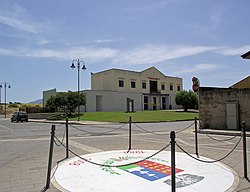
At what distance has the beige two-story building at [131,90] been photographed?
190 ft

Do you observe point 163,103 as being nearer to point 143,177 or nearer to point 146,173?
point 146,173

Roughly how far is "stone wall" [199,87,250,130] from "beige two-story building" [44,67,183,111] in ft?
104

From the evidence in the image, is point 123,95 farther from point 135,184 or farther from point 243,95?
point 135,184

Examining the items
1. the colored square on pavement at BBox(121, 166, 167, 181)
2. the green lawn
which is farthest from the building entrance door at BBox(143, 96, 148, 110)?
the colored square on pavement at BBox(121, 166, 167, 181)

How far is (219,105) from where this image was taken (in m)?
18.2

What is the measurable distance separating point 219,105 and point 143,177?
13.7 meters

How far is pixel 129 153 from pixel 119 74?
54349 millimetres

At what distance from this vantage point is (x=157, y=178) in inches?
231

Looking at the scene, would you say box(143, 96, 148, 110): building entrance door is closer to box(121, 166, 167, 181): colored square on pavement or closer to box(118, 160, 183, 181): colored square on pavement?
box(118, 160, 183, 181): colored square on pavement

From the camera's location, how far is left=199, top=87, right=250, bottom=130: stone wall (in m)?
17.1

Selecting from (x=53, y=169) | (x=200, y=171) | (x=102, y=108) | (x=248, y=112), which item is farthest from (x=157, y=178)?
(x=102, y=108)

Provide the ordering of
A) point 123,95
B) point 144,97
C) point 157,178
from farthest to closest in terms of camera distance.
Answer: point 144,97 → point 123,95 → point 157,178

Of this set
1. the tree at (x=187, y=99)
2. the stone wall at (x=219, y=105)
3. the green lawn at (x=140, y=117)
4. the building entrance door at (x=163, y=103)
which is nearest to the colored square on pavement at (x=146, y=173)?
the stone wall at (x=219, y=105)

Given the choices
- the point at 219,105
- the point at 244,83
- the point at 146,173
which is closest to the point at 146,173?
the point at 146,173
